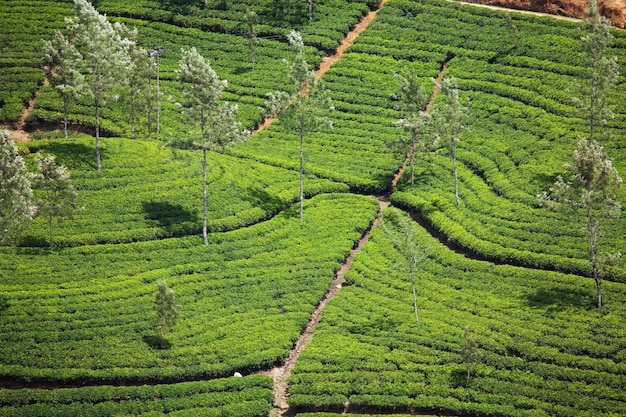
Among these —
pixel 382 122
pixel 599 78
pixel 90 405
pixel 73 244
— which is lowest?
pixel 90 405

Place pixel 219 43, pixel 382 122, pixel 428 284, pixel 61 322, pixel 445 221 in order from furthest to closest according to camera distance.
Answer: pixel 219 43
pixel 382 122
pixel 445 221
pixel 428 284
pixel 61 322

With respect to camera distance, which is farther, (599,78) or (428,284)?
(599,78)

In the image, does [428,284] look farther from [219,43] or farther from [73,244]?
[219,43]

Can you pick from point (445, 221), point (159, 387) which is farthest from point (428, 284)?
point (159, 387)

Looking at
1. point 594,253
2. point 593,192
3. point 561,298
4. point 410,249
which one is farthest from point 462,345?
point 593,192

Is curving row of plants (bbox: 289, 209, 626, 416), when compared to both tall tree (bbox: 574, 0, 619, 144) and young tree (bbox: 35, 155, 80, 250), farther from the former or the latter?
young tree (bbox: 35, 155, 80, 250)

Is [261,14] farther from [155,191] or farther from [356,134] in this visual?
[155,191]

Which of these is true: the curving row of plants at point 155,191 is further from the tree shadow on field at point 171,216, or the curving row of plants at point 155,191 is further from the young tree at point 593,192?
the young tree at point 593,192
